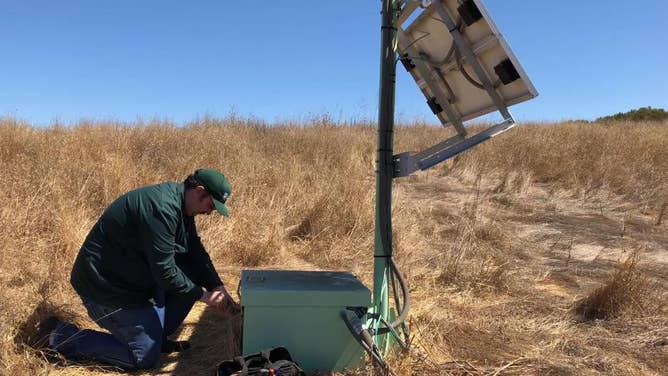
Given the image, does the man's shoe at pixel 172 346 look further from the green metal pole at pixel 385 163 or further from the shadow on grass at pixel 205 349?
the green metal pole at pixel 385 163

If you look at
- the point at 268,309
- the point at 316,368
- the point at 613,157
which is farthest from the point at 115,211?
the point at 613,157

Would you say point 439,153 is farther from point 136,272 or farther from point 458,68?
point 136,272

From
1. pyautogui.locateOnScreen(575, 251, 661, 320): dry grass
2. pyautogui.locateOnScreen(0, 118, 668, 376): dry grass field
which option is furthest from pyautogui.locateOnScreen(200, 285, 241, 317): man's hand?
pyautogui.locateOnScreen(575, 251, 661, 320): dry grass

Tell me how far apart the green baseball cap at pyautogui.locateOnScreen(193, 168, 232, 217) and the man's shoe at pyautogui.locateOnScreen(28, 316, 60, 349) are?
4.08ft

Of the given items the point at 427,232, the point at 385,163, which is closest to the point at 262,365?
the point at 385,163

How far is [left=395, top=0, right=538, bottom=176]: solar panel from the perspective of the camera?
2.42m

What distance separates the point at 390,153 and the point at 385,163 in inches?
2.5

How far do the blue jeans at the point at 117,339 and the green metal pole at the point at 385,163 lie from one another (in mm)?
1292

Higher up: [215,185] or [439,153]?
[215,185]

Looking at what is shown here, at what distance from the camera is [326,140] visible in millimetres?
10430

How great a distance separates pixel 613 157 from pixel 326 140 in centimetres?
570

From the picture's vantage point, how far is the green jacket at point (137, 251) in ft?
9.12

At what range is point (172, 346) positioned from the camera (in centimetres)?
324

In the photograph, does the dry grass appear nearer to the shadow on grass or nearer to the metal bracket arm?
the metal bracket arm
